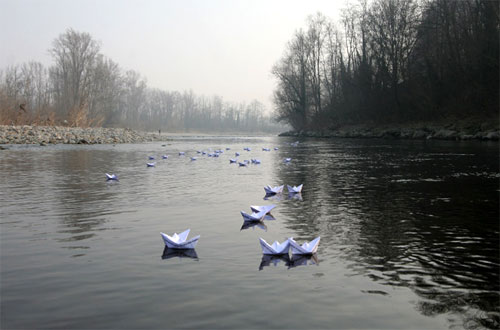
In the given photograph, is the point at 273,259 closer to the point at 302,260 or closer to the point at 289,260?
the point at 289,260

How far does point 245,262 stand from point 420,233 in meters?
3.24

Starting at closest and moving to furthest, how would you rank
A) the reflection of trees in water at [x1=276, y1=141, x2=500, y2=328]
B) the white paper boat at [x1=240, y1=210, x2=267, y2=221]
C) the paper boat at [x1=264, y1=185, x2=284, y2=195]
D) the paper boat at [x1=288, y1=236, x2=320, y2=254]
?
the reflection of trees in water at [x1=276, y1=141, x2=500, y2=328] → the paper boat at [x1=288, y1=236, x2=320, y2=254] → the white paper boat at [x1=240, y1=210, x2=267, y2=221] → the paper boat at [x1=264, y1=185, x2=284, y2=195]

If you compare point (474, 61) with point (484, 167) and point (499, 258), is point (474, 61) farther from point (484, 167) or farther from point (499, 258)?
point (499, 258)

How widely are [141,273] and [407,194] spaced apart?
8089 millimetres

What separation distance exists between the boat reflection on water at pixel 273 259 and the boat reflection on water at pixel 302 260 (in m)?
0.07

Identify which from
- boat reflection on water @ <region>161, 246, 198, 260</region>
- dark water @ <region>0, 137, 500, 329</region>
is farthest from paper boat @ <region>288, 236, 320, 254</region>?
boat reflection on water @ <region>161, 246, 198, 260</region>

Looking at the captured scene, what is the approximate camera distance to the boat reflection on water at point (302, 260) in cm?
562

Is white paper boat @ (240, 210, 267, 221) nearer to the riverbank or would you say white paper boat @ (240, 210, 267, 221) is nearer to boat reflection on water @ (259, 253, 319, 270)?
boat reflection on water @ (259, 253, 319, 270)

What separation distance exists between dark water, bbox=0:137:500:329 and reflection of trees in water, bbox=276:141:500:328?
24mm

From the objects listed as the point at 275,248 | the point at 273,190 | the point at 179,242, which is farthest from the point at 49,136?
the point at 275,248

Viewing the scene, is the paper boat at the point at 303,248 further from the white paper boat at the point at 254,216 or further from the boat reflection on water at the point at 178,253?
the white paper boat at the point at 254,216

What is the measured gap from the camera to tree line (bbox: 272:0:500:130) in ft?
141

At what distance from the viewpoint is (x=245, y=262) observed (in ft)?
18.7

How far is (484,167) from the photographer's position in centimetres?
1717
